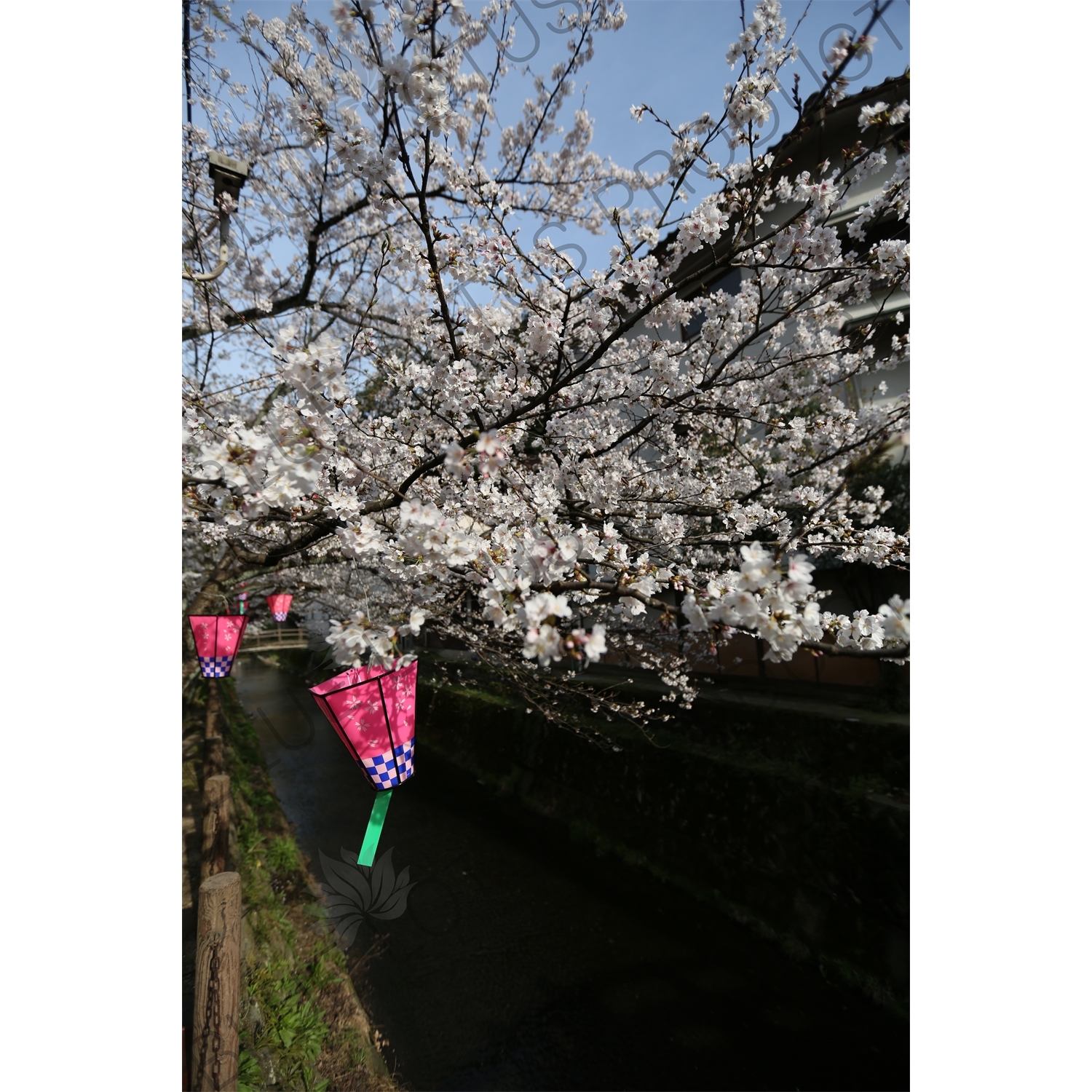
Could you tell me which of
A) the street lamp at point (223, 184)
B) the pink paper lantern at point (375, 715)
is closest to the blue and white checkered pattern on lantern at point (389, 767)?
the pink paper lantern at point (375, 715)

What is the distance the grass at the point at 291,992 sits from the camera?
9.66 feet

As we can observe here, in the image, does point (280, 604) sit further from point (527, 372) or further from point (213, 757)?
point (527, 372)

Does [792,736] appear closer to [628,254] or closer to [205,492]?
[628,254]

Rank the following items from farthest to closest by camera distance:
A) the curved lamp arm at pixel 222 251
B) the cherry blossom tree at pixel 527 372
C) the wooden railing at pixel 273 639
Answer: the wooden railing at pixel 273 639
the curved lamp arm at pixel 222 251
the cherry blossom tree at pixel 527 372

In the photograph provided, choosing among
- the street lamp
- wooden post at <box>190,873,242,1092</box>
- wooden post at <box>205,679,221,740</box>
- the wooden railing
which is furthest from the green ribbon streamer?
the wooden railing

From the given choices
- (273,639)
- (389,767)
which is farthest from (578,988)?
(273,639)

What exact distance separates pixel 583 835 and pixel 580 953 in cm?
212

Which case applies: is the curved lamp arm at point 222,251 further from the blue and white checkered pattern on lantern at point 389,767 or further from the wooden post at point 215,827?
the wooden post at point 215,827

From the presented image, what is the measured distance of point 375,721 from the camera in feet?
6.85

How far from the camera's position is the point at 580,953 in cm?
557

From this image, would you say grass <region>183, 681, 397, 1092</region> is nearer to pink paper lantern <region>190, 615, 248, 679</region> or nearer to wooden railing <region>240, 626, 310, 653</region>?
pink paper lantern <region>190, 615, 248, 679</region>

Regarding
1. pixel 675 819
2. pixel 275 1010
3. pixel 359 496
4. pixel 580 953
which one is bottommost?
pixel 580 953

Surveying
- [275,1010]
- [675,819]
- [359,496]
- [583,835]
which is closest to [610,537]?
[359,496]

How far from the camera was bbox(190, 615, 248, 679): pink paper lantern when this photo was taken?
4.61 m
